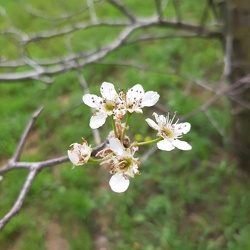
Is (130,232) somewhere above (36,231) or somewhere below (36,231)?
below

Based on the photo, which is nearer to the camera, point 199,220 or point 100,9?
point 199,220

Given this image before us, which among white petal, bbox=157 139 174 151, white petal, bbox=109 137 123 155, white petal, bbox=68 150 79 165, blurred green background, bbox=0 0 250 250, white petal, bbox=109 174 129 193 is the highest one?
blurred green background, bbox=0 0 250 250

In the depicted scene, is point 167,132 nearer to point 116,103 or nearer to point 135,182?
→ point 116,103

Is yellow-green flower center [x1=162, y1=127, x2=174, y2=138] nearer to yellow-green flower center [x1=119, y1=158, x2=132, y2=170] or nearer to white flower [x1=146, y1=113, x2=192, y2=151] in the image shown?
white flower [x1=146, y1=113, x2=192, y2=151]

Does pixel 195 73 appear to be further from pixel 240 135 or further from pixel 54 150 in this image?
pixel 54 150

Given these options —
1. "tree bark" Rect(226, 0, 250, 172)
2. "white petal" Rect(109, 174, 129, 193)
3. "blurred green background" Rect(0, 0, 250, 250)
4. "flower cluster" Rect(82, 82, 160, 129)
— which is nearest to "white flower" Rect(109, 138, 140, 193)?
"white petal" Rect(109, 174, 129, 193)

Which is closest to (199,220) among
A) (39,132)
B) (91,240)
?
(91,240)
